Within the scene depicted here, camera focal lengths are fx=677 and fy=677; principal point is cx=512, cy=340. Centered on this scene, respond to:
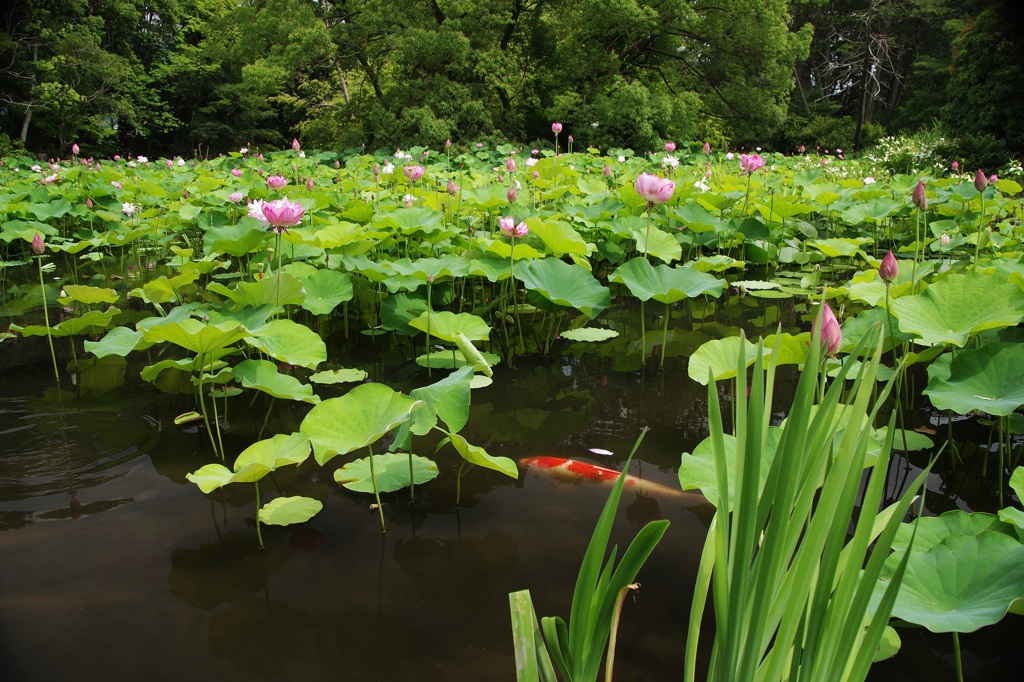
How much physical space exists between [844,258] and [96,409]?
3177 millimetres

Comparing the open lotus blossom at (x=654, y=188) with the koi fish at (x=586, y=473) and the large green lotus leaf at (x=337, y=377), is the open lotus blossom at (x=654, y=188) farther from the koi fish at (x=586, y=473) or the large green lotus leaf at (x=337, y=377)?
the large green lotus leaf at (x=337, y=377)

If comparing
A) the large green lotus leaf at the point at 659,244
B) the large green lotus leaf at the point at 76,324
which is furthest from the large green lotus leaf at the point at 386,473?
the large green lotus leaf at the point at 659,244

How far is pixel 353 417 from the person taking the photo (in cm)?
111

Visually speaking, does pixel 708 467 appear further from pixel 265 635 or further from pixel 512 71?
pixel 512 71

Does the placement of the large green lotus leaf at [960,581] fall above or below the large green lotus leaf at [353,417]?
below

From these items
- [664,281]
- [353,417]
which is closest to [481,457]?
[353,417]

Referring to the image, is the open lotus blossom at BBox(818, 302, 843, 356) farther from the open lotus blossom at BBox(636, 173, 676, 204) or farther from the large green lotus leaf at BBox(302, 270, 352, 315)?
the large green lotus leaf at BBox(302, 270, 352, 315)

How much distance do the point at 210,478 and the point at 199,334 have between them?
Result: 322 millimetres

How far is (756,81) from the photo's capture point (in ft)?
33.2

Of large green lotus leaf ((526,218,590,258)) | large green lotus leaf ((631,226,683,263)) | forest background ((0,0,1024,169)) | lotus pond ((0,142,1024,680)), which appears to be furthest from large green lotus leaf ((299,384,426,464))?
forest background ((0,0,1024,169))

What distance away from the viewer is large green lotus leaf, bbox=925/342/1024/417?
1.04 metres

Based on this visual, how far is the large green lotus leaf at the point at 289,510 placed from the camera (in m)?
1.10

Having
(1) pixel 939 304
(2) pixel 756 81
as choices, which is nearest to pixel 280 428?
(1) pixel 939 304

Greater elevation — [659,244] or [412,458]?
[659,244]
